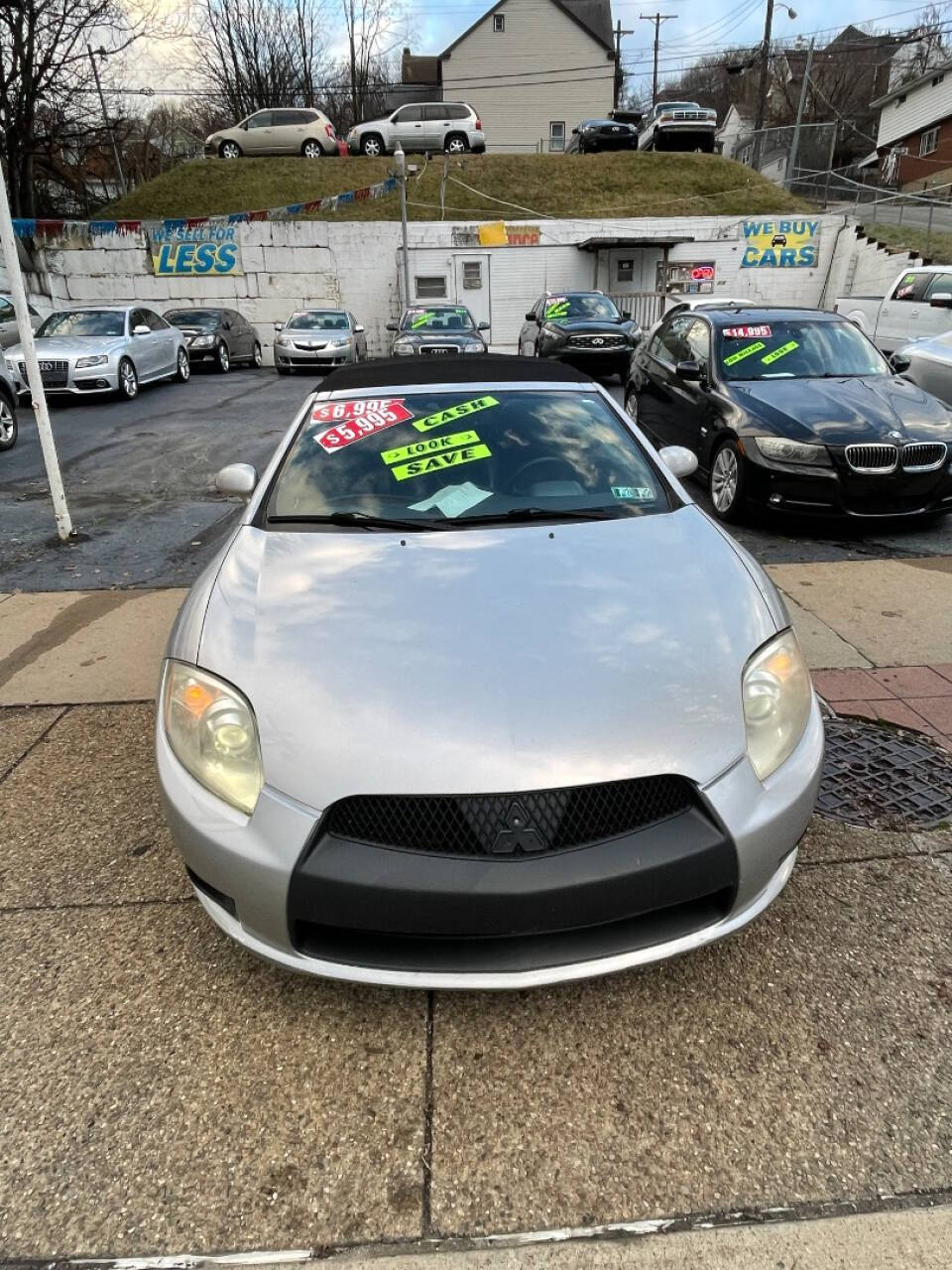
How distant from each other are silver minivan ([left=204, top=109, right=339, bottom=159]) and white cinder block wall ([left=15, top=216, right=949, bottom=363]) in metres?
8.34

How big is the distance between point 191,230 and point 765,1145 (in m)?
25.0

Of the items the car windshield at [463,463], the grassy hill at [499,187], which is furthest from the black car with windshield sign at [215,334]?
the car windshield at [463,463]

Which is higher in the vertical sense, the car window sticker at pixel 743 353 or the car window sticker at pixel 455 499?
the car window sticker at pixel 743 353

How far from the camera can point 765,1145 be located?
5.70 ft

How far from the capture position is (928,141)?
41.0 metres

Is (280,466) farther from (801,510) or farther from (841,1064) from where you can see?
(801,510)

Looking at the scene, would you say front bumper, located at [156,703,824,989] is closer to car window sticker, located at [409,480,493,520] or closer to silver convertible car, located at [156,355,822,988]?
silver convertible car, located at [156,355,822,988]

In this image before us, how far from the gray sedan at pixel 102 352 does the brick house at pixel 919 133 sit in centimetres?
3810

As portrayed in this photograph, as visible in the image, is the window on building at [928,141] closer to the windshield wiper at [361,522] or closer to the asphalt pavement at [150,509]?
the asphalt pavement at [150,509]

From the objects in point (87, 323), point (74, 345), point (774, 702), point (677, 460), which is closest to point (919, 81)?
point (87, 323)

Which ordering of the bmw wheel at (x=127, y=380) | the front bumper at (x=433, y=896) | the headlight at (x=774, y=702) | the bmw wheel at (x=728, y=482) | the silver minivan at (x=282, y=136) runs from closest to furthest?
the front bumper at (x=433, y=896), the headlight at (x=774, y=702), the bmw wheel at (x=728, y=482), the bmw wheel at (x=127, y=380), the silver minivan at (x=282, y=136)

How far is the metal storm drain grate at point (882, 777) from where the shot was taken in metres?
2.90

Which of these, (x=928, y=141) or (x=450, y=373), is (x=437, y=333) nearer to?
(x=450, y=373)

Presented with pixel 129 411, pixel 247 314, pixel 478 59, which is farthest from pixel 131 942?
pixel 478 59
